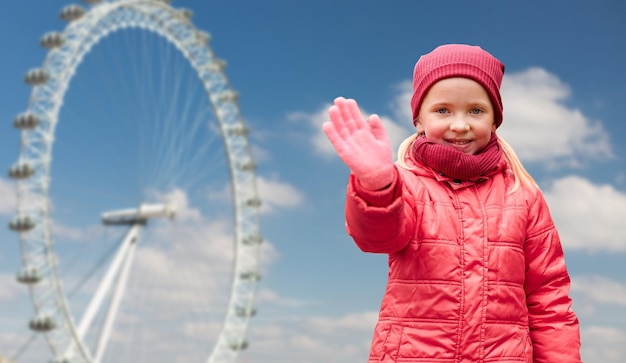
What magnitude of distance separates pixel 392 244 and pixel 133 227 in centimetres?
1277

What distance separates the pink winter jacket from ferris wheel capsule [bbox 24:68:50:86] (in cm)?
1178

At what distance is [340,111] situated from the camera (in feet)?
5.23

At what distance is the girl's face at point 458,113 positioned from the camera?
176 centimetres

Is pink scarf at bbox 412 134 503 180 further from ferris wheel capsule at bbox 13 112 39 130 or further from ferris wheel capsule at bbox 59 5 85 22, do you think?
ferris wheel capsule at bbox 59 5 85 22

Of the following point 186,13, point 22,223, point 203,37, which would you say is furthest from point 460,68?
point 203,37

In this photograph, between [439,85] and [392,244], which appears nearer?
[392,244]

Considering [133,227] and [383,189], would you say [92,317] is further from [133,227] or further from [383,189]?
[383,189]

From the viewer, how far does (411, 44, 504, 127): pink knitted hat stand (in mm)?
1758

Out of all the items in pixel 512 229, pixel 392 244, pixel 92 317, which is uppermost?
pixel 92 317

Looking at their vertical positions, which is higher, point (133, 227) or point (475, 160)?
point (133, 227)

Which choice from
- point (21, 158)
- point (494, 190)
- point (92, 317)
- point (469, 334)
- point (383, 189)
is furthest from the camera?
point (92, 317)

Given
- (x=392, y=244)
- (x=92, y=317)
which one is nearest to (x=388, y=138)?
(x=392, y=244)

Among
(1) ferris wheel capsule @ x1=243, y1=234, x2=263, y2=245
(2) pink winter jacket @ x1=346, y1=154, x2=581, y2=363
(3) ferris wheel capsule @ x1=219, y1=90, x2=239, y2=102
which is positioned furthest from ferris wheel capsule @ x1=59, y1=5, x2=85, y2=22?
(2) pink winter jacket @ x1=346, y1=154, x2=581, y2=363

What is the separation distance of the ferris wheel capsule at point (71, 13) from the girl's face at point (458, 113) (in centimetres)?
1252
